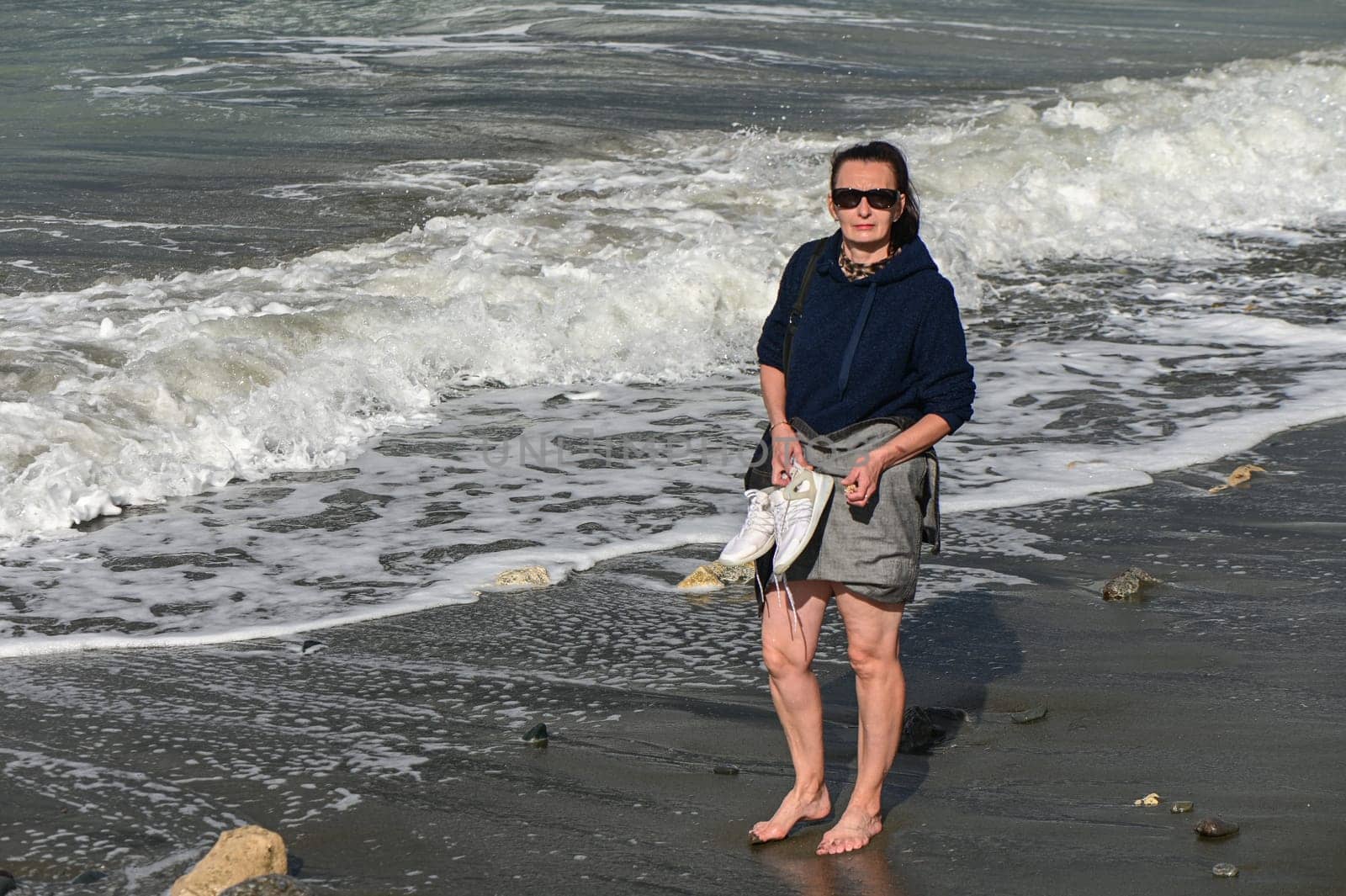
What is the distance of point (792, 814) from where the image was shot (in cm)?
371

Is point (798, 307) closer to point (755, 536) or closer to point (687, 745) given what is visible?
point (755, 536)

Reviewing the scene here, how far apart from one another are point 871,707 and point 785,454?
654mm

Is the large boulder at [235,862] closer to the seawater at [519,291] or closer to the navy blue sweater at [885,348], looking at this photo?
the navy blue sweater at [885,348]

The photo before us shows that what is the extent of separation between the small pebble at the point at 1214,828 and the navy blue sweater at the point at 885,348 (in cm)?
113

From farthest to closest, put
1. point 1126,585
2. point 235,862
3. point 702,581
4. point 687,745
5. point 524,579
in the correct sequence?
1. point 524,579
2. point 702,581
3. point 1126,585
4. point 687,745
5. point 235,862

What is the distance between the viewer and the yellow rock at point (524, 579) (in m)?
5.87

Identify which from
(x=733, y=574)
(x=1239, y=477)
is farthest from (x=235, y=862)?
(x=1239, y=477)

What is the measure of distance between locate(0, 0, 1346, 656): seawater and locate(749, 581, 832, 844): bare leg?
2189 millimetres

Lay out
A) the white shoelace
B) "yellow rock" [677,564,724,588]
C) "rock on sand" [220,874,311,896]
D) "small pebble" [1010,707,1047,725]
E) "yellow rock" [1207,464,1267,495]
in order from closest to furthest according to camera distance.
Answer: "rock on sand" [220,874,311,896], the white shoelace, "small pebble" [1010,707,1047,725], "yellow rock" [677,564,724,588], "yellow rock" [1207,464,1267,495]

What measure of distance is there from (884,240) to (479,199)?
35.9ft

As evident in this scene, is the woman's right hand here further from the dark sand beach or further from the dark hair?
the dark sand beach

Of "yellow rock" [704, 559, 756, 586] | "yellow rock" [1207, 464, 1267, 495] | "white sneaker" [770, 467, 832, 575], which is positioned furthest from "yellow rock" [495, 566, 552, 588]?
"yellow rock" [1207, 464, 1267, 495]

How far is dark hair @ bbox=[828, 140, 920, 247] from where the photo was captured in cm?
348

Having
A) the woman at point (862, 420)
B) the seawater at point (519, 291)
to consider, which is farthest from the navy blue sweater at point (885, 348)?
the seawater at point (519, 291)
